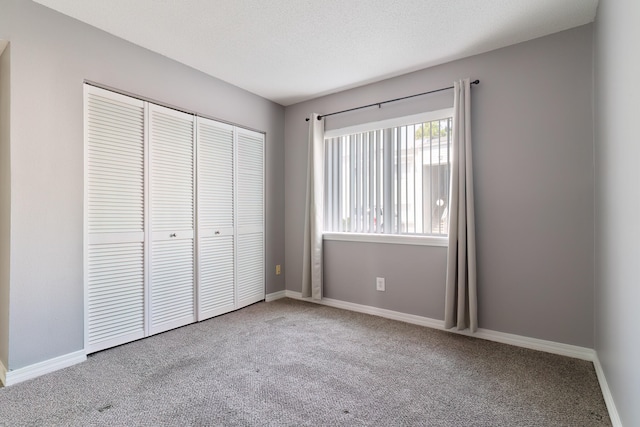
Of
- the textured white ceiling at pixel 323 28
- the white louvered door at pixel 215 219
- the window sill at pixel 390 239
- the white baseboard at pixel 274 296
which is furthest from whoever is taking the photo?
the white baseboard at pixel 274 296

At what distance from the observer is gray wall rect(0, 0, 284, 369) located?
2.03 metres

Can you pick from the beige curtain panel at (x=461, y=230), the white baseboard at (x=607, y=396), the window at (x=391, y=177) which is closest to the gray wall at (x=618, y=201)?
the white baseboard at (x=607, y=396)

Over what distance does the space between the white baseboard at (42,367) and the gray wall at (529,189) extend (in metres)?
2.76

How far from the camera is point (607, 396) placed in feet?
5.82

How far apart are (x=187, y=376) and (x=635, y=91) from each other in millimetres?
2790

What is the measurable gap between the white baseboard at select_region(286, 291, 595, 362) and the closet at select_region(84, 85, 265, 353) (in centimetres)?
124

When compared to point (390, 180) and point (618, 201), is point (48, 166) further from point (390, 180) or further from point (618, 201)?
point (618, 201)

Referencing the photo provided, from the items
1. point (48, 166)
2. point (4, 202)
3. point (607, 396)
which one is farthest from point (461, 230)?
point (4, 202)

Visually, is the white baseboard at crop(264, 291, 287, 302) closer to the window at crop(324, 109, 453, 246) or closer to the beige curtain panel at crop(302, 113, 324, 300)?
the beige curtain panel at crop(302, 113, 324, 300)

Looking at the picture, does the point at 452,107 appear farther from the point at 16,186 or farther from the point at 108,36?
the point at 16,186

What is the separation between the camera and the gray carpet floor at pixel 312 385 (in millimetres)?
1672

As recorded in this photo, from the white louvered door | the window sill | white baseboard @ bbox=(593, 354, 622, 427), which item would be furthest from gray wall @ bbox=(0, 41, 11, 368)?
white baseboard @ bbox=(593, 354, 622, 427)

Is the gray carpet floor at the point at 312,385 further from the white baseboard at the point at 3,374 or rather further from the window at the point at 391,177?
the window at the point at 391,177

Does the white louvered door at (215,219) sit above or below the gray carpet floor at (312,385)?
above
